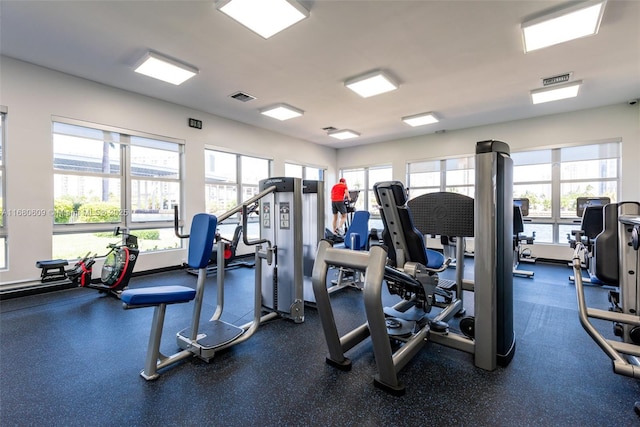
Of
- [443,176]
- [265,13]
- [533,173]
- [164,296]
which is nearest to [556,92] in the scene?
[533,173]

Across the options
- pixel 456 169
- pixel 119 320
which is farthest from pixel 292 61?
pixel 456 169

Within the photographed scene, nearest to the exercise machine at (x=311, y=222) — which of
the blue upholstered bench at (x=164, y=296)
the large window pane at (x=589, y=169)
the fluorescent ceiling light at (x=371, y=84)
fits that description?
the blue upholstered bench at (x=164, y=296)

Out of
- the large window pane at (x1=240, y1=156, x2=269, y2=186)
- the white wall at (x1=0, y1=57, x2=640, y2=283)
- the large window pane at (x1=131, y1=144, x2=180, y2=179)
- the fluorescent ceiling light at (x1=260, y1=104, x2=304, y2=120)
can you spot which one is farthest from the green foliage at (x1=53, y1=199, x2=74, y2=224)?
the fluorescent ceiling light at (x1=260, y1=104, x2=304, y2=120)

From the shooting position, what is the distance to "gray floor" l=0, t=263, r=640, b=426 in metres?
1.64

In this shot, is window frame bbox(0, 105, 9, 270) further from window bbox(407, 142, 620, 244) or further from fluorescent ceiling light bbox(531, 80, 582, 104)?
window bbox(407, 142, 620, 244)

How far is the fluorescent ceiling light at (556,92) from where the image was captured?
4.39 metres

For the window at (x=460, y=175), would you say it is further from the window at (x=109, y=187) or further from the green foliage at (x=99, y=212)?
the green foliage at (x=99, y=212)

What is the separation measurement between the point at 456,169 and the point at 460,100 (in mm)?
2518

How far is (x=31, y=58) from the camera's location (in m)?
3.69

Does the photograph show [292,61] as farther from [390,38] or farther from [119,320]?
[119,320]

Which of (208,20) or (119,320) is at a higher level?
(208,20)

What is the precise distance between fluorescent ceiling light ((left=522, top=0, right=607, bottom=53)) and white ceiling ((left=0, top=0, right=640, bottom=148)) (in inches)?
4.6

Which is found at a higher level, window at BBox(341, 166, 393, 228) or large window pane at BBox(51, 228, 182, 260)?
window at BBox(341, 166, 393, 228)

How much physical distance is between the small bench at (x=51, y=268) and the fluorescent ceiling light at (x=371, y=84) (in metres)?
4.70
